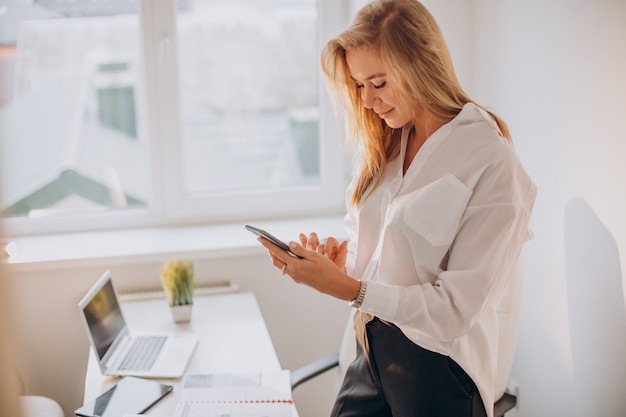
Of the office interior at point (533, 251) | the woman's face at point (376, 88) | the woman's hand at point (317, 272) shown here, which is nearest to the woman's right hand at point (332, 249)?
the woman's hand at point (317, 272)

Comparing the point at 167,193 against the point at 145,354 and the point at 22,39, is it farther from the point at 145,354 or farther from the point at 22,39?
the point at 145,354

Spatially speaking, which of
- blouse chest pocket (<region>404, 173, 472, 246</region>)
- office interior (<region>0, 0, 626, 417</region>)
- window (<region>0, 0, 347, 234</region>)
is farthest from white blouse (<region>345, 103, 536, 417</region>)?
window (<region>0, 0, 347, 234</region>)

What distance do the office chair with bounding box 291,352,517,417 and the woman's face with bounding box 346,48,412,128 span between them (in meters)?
0.68

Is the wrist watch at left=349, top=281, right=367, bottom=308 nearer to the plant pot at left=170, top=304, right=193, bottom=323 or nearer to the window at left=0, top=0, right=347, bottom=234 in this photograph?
the plant pot at left=170, top=304, right=193, bottom=323

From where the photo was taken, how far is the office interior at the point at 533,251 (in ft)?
5.25

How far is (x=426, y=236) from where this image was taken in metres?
1.38

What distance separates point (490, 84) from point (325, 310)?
3.29 ft

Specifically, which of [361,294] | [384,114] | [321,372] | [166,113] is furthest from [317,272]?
[166,113]

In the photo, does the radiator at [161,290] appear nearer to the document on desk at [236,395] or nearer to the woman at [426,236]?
the document on desk at [236,395]

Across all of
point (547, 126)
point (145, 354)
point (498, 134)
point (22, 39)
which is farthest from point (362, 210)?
point (22, 39)

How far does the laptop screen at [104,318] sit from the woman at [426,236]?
1.97 ft

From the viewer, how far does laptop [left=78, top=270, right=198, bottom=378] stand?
1780 mm

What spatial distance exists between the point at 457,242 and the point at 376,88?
370 millimetres

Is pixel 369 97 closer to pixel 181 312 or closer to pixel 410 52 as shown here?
pixel 410 52
